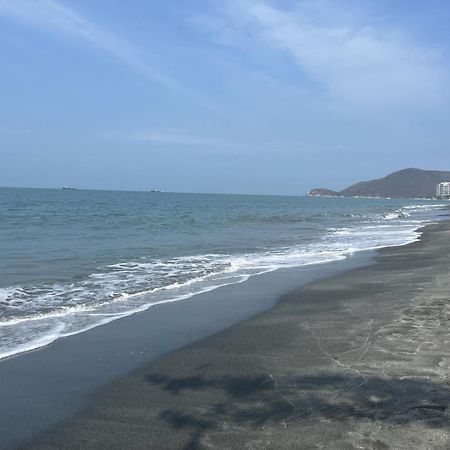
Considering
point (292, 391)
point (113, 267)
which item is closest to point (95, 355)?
point (292, 391)

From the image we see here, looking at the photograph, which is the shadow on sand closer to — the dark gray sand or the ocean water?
the dark gray sand

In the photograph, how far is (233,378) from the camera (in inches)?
228

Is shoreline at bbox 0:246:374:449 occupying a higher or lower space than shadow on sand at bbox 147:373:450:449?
lower

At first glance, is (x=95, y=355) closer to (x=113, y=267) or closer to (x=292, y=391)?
(x=292, y=391)

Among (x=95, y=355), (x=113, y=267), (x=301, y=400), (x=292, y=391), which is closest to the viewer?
(x=301, y=400)

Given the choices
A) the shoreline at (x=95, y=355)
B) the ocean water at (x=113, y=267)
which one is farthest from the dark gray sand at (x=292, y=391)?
the ocean water at (x=113, y=267)

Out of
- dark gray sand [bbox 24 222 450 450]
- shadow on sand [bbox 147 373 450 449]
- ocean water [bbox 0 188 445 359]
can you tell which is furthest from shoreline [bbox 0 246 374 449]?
shadow on sand [bbox 147 373 450 449]

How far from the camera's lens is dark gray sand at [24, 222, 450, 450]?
170 inches

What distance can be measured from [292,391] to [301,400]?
0.79ft

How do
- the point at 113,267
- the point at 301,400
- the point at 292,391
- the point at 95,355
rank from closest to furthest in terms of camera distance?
the point at 301,400, the point at 292,391, the point at 95,355, the point at 113,267

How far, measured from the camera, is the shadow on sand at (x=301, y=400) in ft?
15.1

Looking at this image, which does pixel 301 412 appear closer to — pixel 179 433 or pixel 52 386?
pixel 179 433

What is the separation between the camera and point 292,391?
17.3ft

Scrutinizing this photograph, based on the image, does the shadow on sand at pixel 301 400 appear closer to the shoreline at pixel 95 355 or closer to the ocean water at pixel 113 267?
the shoreline at pixel 95 355
